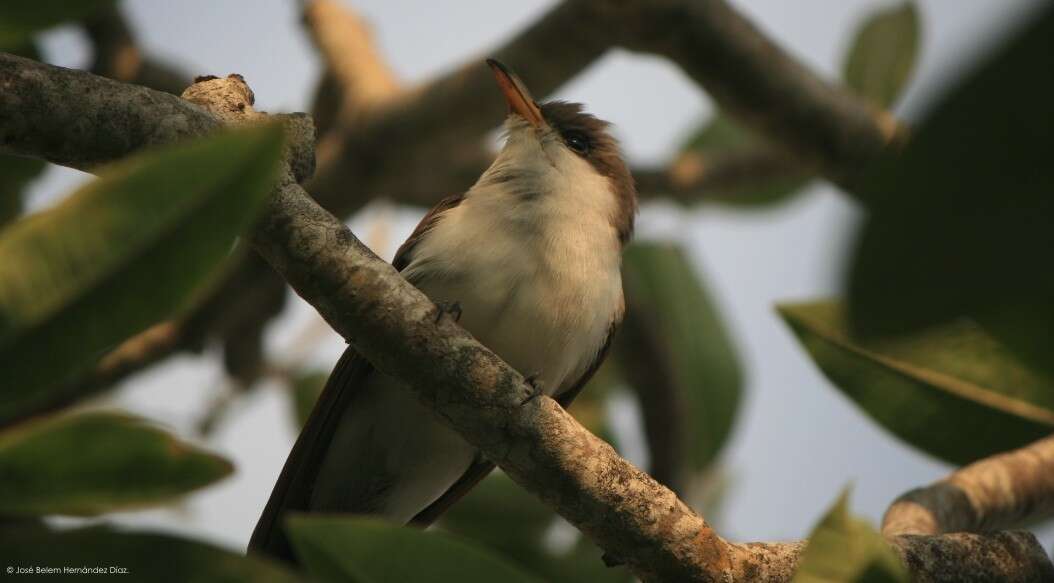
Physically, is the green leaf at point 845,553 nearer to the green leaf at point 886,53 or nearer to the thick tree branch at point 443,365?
the thick tree branch at point 443,365

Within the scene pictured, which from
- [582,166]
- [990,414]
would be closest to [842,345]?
[990,414]

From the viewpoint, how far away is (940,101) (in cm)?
92

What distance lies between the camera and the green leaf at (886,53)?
241 inches

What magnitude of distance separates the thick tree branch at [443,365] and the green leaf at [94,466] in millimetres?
820

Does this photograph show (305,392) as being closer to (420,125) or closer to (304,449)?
(420,125)

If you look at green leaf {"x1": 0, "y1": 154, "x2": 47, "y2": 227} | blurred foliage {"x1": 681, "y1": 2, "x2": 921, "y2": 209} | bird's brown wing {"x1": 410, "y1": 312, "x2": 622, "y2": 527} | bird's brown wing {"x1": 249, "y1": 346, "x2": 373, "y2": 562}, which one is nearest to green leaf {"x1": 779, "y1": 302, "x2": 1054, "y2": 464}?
bird's brown wing {"x1": 410, "y1": 312, "x2": 622, "y2": 527}

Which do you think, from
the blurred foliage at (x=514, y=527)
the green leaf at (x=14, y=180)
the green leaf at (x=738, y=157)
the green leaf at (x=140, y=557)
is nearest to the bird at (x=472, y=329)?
the blurred foliage at (x=514, y=527)

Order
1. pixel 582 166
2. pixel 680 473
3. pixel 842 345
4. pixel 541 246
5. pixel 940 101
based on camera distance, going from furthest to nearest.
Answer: pixel 680 473, pixel 582 166, pixel 541 246, pixel 842 345, pixel 940 101

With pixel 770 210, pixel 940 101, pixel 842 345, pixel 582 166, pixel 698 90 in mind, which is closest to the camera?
pixel 940 101

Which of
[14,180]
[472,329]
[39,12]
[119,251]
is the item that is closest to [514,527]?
[472,329]

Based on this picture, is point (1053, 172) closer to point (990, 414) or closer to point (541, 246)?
point (990, 414)

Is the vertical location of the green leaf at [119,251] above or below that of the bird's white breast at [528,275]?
above

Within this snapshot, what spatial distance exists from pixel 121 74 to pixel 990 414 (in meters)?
4.87

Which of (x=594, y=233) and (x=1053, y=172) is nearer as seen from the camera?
(x=1053, y=172)
